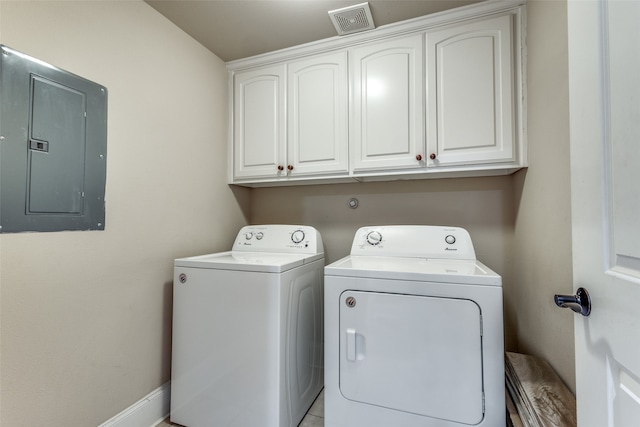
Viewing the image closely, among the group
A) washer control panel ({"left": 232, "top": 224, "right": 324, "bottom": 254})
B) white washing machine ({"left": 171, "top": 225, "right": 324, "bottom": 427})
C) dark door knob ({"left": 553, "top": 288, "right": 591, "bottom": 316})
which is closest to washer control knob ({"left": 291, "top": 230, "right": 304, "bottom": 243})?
washer control panel ({"left": 232, "top": 224, "right": 324, "bottom": 254})

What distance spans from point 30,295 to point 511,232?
245cm

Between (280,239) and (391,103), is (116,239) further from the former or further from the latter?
(391,103)

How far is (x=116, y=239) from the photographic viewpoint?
1386 mm

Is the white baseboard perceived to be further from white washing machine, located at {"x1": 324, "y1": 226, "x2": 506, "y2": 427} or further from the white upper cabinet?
the white upper cabinet

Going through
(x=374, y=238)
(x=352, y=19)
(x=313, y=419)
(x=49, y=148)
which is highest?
(x=352, y=19)

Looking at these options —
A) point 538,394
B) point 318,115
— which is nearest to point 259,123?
point 318,115

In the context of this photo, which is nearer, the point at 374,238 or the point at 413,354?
the point at 413,354

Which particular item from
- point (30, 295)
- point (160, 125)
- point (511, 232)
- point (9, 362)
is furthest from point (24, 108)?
point (511, 232)

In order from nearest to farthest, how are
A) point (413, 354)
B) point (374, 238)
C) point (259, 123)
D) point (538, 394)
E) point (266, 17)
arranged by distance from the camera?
point (538, 394) < point (413, 354) < point (266, 17) < point (374, 238) < point (259, 123)

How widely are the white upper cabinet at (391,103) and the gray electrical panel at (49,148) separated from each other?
95 centimetres

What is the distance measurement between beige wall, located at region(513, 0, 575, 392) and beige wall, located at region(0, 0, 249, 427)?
1937 millimetres

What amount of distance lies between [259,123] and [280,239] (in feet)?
2.85

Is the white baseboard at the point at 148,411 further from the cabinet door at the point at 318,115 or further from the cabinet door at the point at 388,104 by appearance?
the cabinet door at the point at 388,104

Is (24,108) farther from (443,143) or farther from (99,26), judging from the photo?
(443,143)
